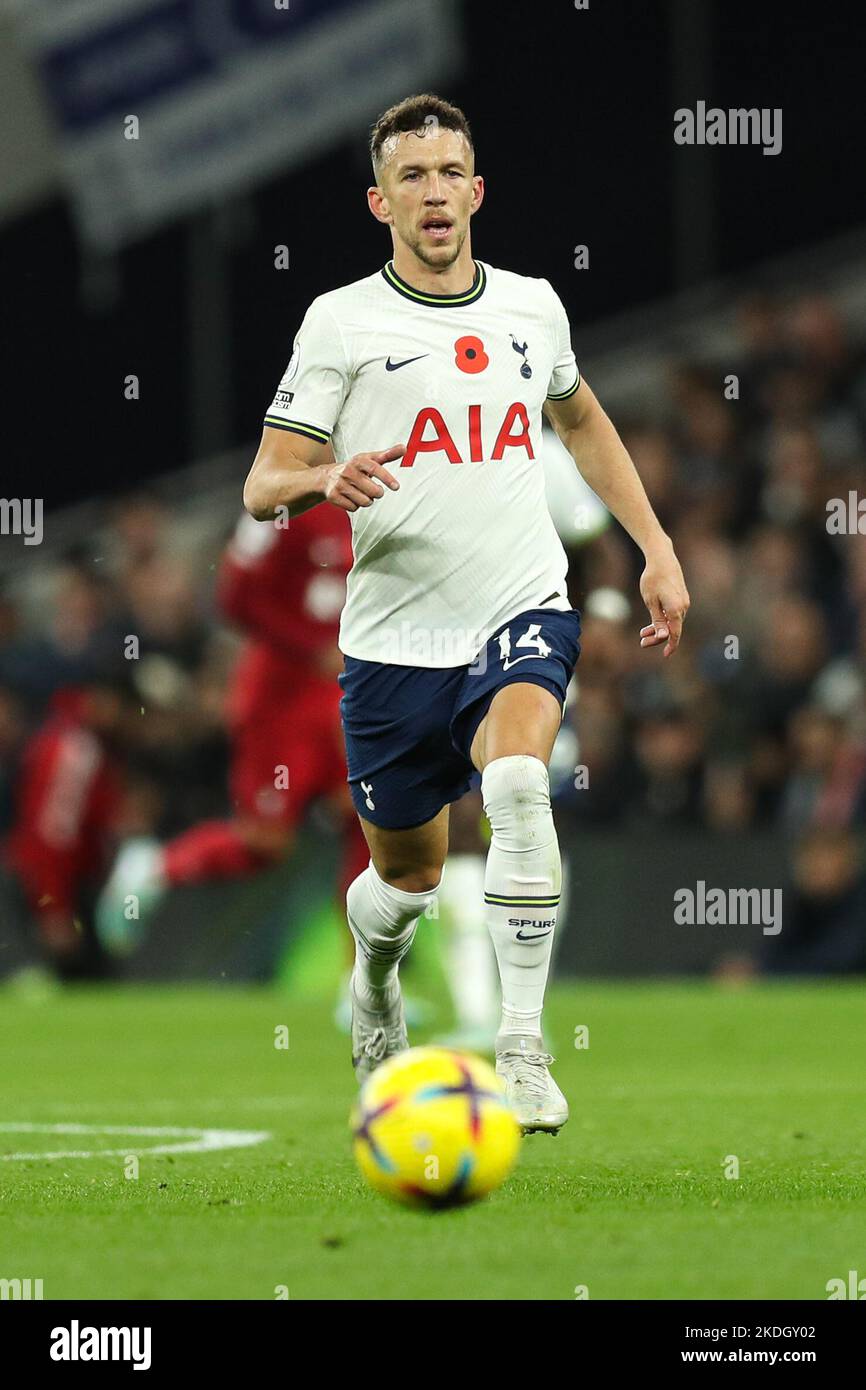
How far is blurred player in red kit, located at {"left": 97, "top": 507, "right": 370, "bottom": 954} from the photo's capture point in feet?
34.3

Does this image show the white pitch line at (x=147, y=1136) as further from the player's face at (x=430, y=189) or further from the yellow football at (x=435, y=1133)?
the player's face at (x=430, y=189)

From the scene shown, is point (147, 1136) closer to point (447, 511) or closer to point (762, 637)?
point (447, 511)

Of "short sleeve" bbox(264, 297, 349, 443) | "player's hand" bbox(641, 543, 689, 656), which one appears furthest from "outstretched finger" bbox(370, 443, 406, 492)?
"player's hand" bbox(641, 543, 689, 656)

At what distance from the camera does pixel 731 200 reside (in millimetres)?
17859

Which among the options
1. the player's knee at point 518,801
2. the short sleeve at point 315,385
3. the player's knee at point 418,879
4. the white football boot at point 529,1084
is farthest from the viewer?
the player's knee at point 418,879

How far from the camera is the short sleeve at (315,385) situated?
5.98 metres

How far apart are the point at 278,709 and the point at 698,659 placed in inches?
145

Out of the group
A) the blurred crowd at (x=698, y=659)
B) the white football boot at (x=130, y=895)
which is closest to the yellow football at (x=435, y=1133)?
the white football boot at (x=130, y=895)

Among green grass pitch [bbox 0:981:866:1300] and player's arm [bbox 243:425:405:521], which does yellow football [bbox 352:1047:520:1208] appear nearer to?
green grass pitch [bbox 0:981:866:1300]

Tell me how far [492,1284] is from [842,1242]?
0.80m

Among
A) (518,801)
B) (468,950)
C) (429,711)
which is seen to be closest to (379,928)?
(429,711)

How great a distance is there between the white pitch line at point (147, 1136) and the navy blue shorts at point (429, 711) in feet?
3.08

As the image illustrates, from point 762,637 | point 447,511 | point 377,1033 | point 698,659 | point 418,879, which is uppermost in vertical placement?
point 762,637

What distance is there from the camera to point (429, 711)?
244 inches
